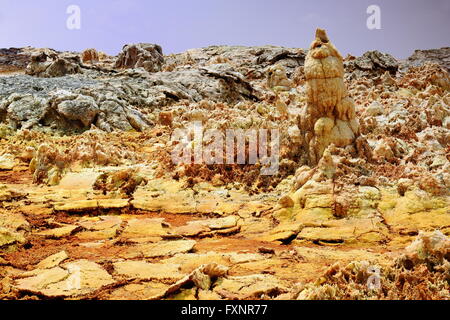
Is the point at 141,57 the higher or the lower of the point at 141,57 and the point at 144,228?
the higher

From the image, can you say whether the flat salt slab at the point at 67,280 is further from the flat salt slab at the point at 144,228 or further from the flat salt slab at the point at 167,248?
the flat salt slab at the point at 144,228

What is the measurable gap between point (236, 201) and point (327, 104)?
3.59 metres

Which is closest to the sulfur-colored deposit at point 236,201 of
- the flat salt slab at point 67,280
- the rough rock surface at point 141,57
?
the flat salt slab at point 67,280

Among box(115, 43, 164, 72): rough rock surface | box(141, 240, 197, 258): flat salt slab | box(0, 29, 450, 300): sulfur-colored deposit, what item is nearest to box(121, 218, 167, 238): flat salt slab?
box(0, 29, 450, 300): sulfur-colored deposit

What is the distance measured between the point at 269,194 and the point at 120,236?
4049 millimetres

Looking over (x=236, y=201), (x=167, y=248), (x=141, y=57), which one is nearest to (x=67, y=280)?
(x=167, y=248)

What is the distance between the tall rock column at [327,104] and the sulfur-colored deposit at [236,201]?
0.04 m

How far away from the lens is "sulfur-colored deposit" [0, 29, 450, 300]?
16.9ft

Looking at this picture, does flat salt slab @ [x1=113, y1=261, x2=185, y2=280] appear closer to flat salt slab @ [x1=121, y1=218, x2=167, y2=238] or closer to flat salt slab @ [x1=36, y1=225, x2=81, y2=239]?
flat salt slab @ [x1=121, y1=218, x2=167, y2=238]

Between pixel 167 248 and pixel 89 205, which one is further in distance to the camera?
pixel 89 205

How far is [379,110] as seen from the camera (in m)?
14.7

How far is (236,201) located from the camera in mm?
9750

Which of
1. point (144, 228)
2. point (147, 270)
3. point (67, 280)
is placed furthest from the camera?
point (144, 228)

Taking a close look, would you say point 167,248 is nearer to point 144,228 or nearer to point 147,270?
point 147,270
